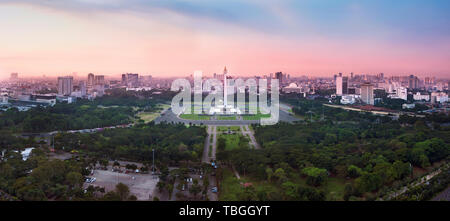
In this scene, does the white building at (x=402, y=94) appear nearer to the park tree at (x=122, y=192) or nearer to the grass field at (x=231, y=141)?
the grass field at (x=231, y=141)

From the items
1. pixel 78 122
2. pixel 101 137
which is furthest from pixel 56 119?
pixel 101 137

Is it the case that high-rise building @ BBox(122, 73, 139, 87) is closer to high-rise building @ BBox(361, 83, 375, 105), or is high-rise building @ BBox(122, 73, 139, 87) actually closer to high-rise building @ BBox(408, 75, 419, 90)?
high-rise building @ BBox(361, 83, 375, 105)

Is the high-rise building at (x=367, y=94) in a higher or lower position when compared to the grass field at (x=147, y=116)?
higher

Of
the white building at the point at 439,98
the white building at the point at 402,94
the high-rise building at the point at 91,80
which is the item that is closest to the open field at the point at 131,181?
the white building at the point at 439,98

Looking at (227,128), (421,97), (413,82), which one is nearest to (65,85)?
(227,128)

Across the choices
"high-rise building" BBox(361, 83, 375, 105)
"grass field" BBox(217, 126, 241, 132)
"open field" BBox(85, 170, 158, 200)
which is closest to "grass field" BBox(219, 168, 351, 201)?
"open field" BBox(85, 170, 158, 200)

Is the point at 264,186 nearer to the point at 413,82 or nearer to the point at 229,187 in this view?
the point at 229,187
